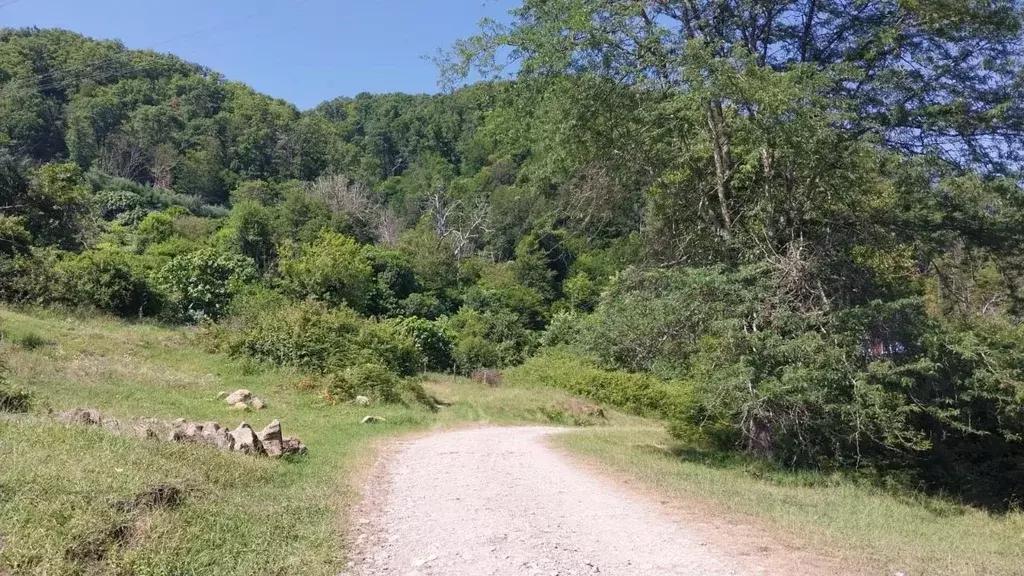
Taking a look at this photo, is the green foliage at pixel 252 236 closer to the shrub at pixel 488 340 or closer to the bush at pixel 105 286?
the shrub at pixel 488 340

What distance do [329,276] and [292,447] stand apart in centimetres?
2688

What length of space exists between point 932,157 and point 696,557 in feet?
31.5

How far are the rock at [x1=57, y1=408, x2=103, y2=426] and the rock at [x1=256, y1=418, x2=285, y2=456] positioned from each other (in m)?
1.98

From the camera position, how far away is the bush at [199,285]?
3077cm

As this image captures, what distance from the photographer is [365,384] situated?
18312 millimetres

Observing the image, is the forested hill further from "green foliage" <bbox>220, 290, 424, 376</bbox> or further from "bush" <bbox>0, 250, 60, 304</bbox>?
"bush" <bbox>0, 250, 60, 304</bbox>

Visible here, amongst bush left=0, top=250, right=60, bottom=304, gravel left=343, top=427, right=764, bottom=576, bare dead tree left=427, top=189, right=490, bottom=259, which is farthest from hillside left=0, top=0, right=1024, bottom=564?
bare dead tree left=427, top=189, right=490, bottom=259

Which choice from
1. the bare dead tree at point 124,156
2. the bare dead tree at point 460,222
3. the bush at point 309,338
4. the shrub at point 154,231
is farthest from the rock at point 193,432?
the bare dead tree at point 124,156

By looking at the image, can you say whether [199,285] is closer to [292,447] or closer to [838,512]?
[292,447]

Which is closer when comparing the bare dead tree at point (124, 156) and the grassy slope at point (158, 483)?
the grassy slope at point (158, 483)

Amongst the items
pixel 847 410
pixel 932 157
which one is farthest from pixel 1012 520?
pixel 932 157

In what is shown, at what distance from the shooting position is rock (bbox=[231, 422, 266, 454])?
8.74m

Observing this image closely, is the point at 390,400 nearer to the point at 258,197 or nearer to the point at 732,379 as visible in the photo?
the point at 732,379

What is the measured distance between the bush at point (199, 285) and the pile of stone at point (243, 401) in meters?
16.6
